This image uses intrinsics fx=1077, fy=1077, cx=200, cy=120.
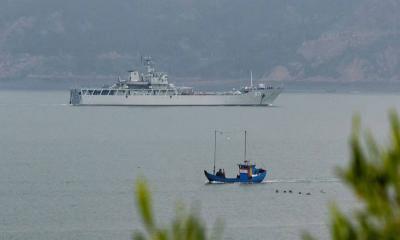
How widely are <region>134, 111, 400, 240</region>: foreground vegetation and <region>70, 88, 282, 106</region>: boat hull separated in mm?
152382

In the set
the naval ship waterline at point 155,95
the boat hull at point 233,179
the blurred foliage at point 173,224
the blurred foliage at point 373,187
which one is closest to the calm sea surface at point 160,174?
the boat hull at point 233,179

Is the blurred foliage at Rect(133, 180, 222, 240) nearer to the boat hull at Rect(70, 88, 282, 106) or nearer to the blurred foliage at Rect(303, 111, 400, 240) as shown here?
the blurred foliage at Rect(303, 111, 400, 240)

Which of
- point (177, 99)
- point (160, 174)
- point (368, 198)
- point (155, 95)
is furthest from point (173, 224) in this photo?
point (177, 99)

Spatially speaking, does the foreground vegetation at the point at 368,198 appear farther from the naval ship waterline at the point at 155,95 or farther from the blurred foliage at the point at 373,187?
the naval ship waterline at the point at 155,95

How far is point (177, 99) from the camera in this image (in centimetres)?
16175

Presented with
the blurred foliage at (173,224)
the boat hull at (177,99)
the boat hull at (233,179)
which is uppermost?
the boat hull at (177,99)

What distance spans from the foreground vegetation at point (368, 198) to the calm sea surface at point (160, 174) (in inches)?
40.3

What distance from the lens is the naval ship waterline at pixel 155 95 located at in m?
159

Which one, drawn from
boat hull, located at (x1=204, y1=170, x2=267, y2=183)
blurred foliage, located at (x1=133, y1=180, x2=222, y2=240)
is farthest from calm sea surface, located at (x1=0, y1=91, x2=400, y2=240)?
blurred foliage, located at (x1=133, y1=180, x2=222, y2=240)

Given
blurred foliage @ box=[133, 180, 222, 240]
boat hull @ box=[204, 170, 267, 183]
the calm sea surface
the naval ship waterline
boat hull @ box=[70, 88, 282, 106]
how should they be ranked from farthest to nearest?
1. boat hull @ box=[70, 88, 282, 106]
2. the naval ship waterline
3. boat hull @ box=[204, 170, 267, 183]
4. the calm sea surface
5. blurred foliage @ box=[133, 180, 222, 240]

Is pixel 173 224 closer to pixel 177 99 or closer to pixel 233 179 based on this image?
pixel 233 179

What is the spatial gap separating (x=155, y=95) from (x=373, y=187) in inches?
6078

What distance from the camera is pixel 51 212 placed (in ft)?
147

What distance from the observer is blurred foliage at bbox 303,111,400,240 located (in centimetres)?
645
